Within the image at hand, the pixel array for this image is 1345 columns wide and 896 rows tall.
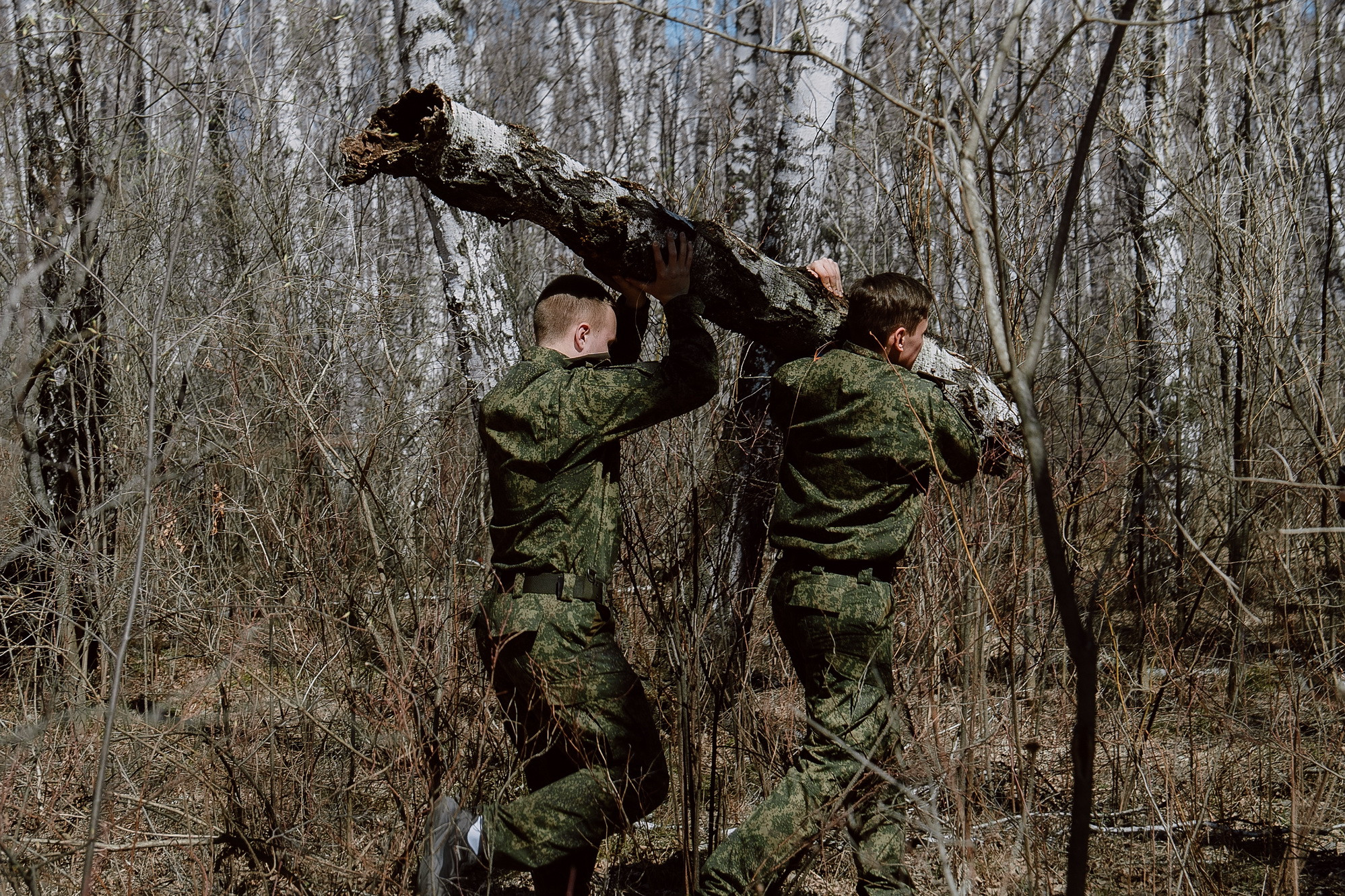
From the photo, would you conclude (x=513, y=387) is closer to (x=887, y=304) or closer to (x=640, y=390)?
(x=640, y=390)

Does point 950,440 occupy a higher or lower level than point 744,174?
lower

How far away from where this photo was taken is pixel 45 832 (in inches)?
121

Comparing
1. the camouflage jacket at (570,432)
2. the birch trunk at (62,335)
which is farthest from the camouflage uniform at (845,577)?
the birch trunk at (62,335)

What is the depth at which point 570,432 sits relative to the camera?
2682mm

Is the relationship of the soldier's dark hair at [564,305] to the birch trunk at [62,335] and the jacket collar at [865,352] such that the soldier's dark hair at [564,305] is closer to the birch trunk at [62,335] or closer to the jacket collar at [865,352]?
the jacket collar at [865,352]

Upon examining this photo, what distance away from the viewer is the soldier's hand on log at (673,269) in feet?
9.16

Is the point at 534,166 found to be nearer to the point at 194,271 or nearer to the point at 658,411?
the point at 658,411

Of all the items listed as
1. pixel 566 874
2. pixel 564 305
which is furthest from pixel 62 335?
pixel 566 874

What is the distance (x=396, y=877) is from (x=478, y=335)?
2.76 metres

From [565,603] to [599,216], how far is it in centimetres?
109

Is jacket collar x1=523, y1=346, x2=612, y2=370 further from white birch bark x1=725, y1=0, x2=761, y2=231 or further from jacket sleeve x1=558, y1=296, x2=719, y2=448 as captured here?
white birch bark x1=725, y1=0, x2=761, y2=231

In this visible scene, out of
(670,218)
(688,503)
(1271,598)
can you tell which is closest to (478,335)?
(688,503)

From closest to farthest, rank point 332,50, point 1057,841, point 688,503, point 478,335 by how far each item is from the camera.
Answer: point 1057,841 → point 688,503 → point 478,335 → point 332,50

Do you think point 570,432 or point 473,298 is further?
point 473,298
